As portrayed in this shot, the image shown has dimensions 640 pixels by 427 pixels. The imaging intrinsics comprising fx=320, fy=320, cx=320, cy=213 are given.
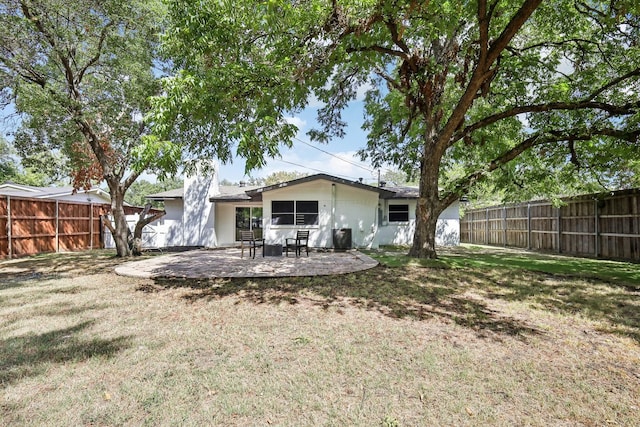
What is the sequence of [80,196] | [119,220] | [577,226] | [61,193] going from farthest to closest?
1. [80,196]
2. [61,193]
3. [577,226]
4. [119,220]

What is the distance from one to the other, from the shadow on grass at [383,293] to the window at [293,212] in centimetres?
666

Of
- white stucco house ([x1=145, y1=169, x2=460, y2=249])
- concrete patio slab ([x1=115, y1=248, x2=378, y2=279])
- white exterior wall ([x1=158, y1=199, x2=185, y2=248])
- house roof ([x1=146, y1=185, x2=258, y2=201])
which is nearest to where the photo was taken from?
concrete patio slab ([x1=115, y1=248, x2=378, y2=279])

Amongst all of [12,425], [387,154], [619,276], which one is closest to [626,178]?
[619,276]

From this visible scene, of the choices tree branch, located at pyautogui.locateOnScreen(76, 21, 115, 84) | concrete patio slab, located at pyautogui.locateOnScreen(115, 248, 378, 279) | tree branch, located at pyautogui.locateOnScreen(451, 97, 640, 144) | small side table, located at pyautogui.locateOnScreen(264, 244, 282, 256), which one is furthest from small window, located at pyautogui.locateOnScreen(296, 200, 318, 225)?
tree branch, located at pyautogui.locateOnScreen(76, 21, 115, 84)

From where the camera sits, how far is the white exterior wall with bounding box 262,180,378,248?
1444cm

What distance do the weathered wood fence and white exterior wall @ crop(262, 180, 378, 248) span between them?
30.0 ft

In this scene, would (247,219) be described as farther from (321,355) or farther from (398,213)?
(321,355)

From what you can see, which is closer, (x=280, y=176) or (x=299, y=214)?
(x=299, y=214)

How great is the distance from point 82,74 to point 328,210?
10.3 meters

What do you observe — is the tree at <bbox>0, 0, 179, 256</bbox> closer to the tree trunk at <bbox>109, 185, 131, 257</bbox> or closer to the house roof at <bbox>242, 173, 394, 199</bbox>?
the tree trunk at <bbox>109, 185, 131, 257</bbox>

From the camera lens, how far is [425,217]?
9.80 meters

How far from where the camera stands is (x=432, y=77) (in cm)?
888

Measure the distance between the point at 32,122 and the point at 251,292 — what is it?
33.2 ft

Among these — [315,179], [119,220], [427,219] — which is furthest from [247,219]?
[427,219]
